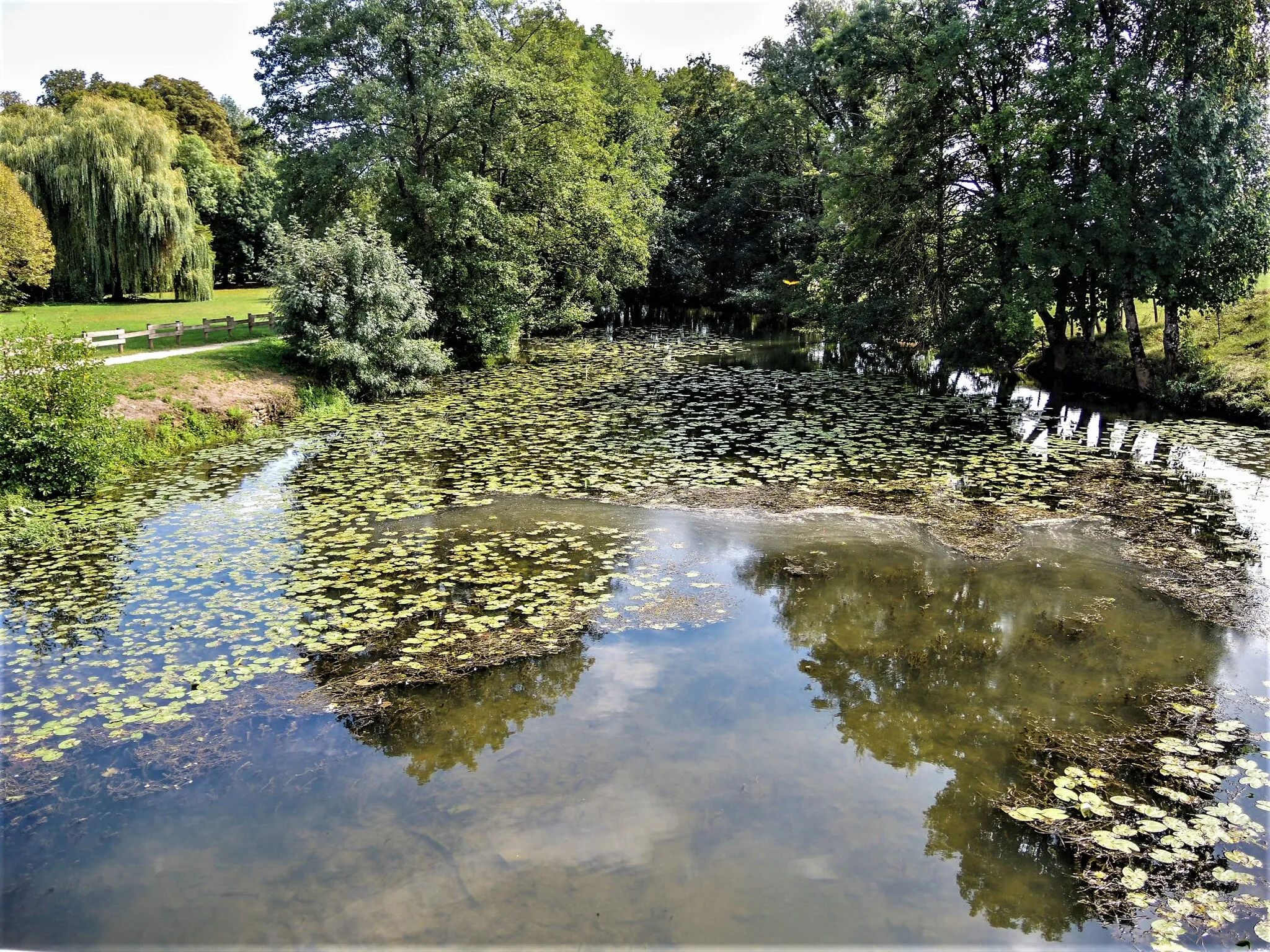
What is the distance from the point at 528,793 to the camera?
563 cm

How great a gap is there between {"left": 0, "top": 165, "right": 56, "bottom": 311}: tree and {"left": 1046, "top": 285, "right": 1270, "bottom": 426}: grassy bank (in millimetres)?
33463

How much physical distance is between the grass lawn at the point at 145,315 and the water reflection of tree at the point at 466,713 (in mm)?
17743

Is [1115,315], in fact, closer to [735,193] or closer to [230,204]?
[735,193]

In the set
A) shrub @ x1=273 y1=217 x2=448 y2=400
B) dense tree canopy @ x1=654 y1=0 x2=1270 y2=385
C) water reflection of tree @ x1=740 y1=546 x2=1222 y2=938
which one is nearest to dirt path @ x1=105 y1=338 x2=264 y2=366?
shrub @ x1=273 y1=217 x2=448 y2=400

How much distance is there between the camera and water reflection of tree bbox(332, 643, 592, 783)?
20.1 feet

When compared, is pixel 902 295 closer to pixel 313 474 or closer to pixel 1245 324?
pixel 1245 324

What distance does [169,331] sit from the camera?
23.7m

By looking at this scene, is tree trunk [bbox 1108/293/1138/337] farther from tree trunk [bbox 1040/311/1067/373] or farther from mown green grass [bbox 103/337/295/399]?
mown green grass [bbox 103/337/295/399]

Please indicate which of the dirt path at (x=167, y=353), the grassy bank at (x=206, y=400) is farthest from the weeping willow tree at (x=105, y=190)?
the grassy bank at (x=206, y=400)

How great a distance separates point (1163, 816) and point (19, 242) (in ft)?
106

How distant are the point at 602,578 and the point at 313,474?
279 inches

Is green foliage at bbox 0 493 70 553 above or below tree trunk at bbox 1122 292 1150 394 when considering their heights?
below

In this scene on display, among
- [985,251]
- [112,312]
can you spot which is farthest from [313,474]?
[112,312]

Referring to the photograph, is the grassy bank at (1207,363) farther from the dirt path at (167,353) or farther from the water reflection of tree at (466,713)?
the dirt path at (167,353)
